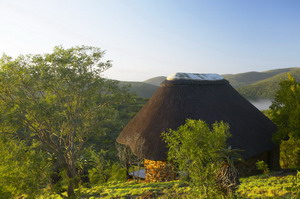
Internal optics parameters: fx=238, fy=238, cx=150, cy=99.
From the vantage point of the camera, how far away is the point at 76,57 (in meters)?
14.7

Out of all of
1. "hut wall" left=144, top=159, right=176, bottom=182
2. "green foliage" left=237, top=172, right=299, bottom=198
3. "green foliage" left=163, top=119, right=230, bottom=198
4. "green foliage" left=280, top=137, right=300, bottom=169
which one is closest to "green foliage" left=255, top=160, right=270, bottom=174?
"green foliage" left=280, top=137, right=300, bottom=169

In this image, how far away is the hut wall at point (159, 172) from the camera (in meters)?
14.4

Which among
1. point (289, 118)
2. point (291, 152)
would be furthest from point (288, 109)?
point (291, 152)

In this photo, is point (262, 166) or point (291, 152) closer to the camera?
point (262, 166)

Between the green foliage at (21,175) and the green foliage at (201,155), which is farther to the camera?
the green foliage at (21,175)

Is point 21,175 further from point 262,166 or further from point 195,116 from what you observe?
point 262,166

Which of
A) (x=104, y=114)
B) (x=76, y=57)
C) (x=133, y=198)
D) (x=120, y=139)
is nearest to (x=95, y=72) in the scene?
(x=76, y=57)

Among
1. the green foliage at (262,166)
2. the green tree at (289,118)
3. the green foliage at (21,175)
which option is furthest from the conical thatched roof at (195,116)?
the green foliage at (21,175)

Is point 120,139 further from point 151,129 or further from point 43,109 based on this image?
point 43,109

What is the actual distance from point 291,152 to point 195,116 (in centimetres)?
740

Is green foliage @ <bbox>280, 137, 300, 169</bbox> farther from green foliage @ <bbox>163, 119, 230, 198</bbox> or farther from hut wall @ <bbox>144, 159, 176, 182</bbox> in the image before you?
green foliage @ <bbox>163, 119, 230, 198</bbox>

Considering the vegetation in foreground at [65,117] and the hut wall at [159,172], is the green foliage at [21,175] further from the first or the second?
the hut wall at [159,172]

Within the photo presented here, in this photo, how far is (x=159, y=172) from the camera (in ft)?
48.1

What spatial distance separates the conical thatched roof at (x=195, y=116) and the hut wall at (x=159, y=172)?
49.8 inches
